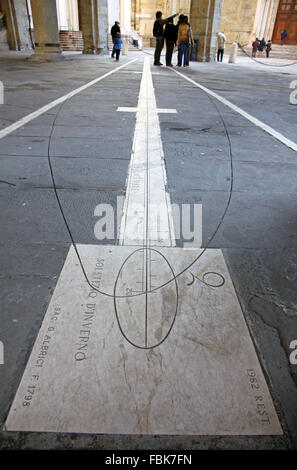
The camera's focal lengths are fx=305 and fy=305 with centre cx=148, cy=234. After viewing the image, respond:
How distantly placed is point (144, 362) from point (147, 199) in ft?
4.55

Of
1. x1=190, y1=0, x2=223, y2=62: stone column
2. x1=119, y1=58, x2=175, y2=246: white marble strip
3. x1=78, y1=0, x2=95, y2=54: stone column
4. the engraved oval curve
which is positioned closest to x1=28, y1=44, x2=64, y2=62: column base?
x1=78, y1=0, x2=95, y2=54: stone column

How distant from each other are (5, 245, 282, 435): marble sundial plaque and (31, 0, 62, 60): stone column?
14950mm

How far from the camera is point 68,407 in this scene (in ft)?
3.14

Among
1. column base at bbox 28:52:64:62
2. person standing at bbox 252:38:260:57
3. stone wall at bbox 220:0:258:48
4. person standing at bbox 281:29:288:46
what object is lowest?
column base at bbox 28:52:64:62

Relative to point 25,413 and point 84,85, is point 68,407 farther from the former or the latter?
point 84,85

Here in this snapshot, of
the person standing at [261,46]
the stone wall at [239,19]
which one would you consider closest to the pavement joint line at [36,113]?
the person standing at [261,46]

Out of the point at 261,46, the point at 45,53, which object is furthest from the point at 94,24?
the point at 261,46

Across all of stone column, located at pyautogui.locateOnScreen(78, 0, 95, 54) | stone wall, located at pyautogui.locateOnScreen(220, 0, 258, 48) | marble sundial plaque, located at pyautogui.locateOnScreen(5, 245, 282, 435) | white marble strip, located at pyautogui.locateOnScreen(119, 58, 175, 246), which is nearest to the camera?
marble sundial plaque, located at pyautogui.locateOnScreen(5, 245, 282, 435)

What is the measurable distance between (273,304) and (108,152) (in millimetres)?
2334

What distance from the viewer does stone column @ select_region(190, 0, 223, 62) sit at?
16.4 meters

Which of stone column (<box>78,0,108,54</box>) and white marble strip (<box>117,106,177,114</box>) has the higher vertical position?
stone column (<box>78,0,108,54</box>)

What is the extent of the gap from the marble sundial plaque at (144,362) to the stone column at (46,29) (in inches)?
589

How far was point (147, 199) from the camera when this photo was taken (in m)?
2.28

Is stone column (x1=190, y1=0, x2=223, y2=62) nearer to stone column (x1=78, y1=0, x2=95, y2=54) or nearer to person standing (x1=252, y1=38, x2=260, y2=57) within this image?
stone column (x1=78, y1=0, x2=95, y2=54)
